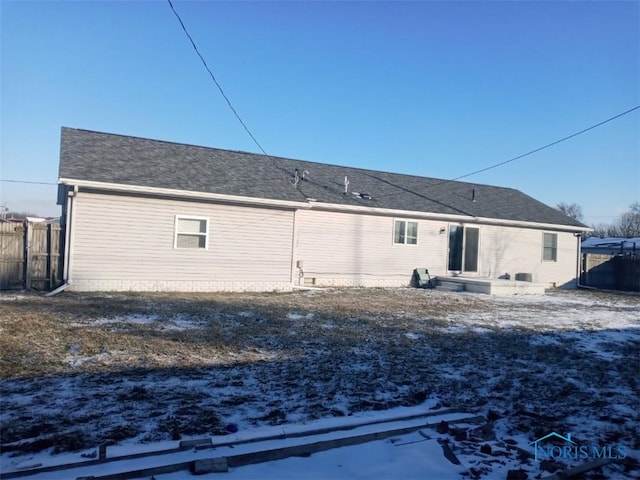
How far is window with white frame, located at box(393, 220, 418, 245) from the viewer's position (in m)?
16.7

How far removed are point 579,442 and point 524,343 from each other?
3.84m

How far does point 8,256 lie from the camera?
1125 centimetres

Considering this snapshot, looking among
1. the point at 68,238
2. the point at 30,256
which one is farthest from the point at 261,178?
the point at 30,256

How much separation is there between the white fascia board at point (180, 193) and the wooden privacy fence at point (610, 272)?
1491 cm

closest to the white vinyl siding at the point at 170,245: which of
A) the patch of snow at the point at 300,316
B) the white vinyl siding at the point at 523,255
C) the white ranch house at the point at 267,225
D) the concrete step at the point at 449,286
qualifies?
the white ranch house at the point at 267,225

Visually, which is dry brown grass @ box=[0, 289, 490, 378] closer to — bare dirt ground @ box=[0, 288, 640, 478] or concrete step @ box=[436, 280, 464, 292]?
bare dirt ground @ box=[0, 288, 640, 478]

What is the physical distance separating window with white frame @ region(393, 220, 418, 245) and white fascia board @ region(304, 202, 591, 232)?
309 millimetres

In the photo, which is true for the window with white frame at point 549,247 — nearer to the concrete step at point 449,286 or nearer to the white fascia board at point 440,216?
the white fascia board at point 440,216

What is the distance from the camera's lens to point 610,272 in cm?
2078

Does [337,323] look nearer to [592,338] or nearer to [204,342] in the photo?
[204,342]

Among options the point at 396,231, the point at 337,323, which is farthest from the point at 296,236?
the point at 337,323

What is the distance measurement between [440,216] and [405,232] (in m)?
1.55

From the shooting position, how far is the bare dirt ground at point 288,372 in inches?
146

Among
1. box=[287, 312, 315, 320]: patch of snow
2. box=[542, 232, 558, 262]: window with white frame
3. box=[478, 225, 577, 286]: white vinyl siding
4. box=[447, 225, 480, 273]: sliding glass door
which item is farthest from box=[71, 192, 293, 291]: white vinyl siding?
box=[542, 232, 558, 262]: window with white frame
